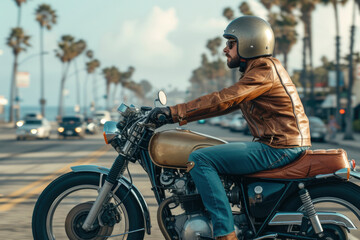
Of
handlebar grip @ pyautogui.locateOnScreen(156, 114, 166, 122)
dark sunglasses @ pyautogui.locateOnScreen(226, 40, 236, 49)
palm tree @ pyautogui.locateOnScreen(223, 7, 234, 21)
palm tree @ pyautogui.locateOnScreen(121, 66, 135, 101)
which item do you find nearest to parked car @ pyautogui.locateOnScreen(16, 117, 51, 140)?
dark sunglasses @ pyautogui.locateOnScreen(226, 40, 236, 49)

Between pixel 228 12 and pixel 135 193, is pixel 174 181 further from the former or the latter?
pixel 228 12

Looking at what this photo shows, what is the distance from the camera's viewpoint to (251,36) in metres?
3.98

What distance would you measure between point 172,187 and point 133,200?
0.41 metres

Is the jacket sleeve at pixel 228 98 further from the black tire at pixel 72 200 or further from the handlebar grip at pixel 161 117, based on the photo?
the black tire at pixel 72 200

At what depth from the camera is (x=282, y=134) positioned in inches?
154

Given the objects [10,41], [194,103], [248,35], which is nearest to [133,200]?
[194,103]

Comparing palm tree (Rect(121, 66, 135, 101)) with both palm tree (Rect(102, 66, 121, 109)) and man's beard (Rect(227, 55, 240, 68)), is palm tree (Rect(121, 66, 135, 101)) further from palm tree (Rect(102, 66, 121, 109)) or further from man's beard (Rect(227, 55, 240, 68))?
man's beard (Rect(227, 55, 240, 68))

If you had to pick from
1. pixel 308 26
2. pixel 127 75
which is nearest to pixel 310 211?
pixel 308 26

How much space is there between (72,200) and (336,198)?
2.02m

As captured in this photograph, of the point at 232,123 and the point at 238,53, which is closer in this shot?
the point at 238,53

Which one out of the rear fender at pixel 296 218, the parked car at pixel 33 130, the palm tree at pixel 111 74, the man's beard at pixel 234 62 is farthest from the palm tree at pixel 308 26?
the palm tree at pixel 111 74

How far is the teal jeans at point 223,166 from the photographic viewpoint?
3.87 meters

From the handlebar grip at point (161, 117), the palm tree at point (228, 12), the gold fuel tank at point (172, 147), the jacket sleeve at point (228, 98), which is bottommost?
the gold fuel tank at point (172, 147)

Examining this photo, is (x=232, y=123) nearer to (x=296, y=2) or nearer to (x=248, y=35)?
(x=296, y=2)
